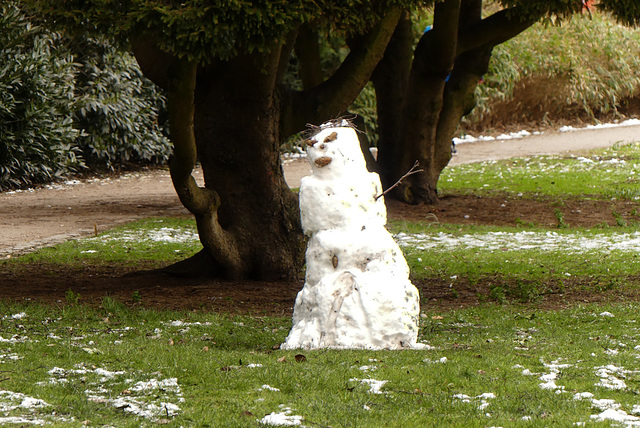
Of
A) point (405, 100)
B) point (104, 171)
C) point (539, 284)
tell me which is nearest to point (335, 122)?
point (539, 284)

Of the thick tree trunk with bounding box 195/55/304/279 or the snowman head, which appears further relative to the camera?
the thick tree trunk with bounding box 195/55/304/279

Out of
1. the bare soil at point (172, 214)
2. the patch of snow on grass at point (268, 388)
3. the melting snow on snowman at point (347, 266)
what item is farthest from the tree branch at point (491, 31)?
the patch of snow on grass at point (268, 388)

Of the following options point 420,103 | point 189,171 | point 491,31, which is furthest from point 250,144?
point 420,103

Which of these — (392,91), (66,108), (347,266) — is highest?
(66,108)

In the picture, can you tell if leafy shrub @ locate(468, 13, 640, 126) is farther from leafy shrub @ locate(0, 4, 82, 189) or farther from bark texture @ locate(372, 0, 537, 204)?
leafy shrub @ locate(0, 4, 82, 189)

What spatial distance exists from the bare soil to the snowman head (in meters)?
2.20

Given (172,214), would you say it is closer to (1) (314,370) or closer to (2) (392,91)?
(2) (392,91)

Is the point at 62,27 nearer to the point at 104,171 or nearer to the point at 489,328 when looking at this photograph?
the point at 489,328

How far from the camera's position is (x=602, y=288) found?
343 inches

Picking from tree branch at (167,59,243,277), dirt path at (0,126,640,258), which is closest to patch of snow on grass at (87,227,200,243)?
dirt path at (0,126,640,258)

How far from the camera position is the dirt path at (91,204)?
1266cm

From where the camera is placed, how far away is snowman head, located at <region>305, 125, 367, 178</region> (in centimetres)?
602

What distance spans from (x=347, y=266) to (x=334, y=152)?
782 millimetres

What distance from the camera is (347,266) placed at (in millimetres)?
5875
